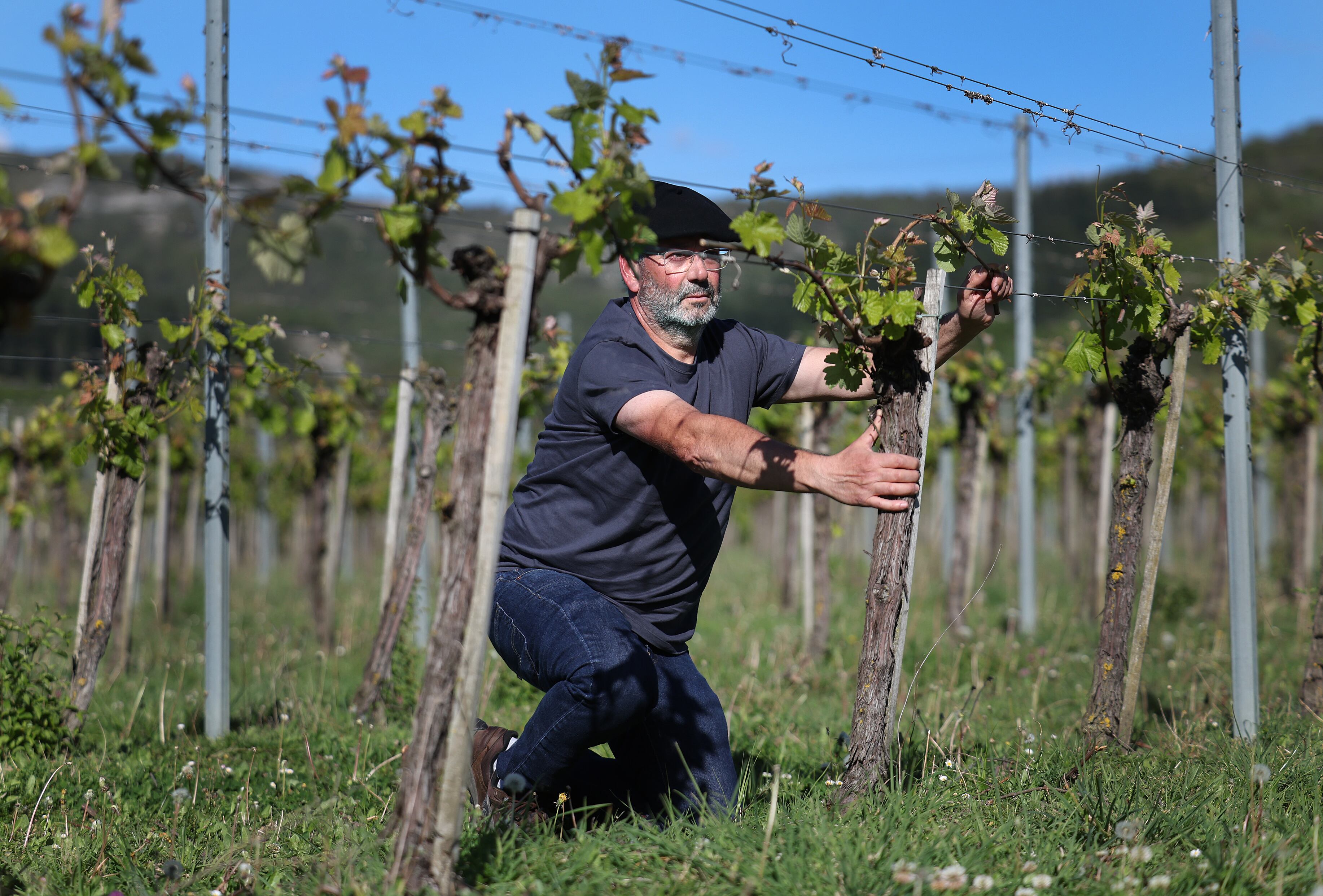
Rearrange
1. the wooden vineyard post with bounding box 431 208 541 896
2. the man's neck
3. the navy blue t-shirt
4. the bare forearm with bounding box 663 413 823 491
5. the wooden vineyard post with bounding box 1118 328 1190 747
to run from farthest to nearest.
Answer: the wooden vineyard post with bounding box 1118 328 1190 747 < the man's neck < the navy blue t-shirt < the bare forearm with bounding box 663 413 823 491 < the wooden vineyard post with bounding box 431 208 541 896

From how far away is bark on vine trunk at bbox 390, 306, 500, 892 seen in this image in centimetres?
228

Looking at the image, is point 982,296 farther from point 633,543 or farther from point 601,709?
point 601,709

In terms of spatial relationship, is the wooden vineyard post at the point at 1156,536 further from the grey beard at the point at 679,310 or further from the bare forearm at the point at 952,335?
the grey beard at the point at 679,310

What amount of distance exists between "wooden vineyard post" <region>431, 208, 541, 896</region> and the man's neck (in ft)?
2.97

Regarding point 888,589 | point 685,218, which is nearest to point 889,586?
point 888,589

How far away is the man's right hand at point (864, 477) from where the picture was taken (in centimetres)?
259

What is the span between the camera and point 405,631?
5684 millimetres

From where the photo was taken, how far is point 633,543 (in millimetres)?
3070

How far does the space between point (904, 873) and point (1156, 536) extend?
2179mm

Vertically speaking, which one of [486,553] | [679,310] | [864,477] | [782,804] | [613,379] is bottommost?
[782,804]

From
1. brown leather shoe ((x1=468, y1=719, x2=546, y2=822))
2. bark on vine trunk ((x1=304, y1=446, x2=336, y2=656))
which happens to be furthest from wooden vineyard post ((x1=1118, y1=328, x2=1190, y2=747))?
bark on vine trunk ((x1=304, y1=446, x2=336, y2=656))

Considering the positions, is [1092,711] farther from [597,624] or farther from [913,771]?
[597,624]

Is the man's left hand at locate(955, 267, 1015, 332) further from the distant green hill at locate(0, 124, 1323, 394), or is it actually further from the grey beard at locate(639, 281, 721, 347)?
the distant green hill at locate(0, 124, 1323, 394)

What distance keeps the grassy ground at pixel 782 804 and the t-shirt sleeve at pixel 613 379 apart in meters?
1.20
